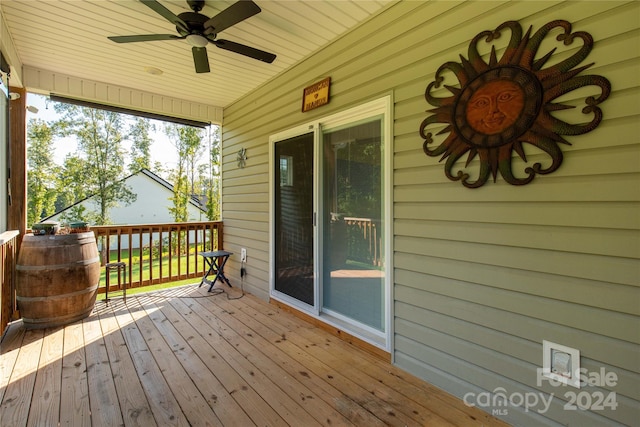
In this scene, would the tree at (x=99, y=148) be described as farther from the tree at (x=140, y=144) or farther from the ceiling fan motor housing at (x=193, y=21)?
the ceiling fan motor housing at (x=193, y=21)

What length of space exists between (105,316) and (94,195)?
628cm

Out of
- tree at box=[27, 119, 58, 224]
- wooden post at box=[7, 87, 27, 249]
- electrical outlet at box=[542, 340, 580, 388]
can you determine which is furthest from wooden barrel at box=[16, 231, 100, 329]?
tree at box=[27, 119, 58, 224]

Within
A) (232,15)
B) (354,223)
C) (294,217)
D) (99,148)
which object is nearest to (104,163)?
(99,148)

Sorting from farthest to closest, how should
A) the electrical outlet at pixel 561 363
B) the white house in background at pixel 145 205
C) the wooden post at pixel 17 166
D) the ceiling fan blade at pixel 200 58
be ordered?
the white house in background at pixel 145 205 < the wooden post at pixel 17 166 < the ceiling fan blade at pixel 200 58 < the electrical outlet at pixel 561 363

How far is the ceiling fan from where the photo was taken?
6.20 ft

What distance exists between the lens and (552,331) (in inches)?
58.2

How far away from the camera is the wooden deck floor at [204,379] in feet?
5.43

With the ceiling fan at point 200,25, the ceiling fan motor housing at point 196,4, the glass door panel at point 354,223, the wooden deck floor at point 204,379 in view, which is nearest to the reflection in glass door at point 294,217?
the glass door panel at point 354,223

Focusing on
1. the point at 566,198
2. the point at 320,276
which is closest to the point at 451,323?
A: the point at 566,198

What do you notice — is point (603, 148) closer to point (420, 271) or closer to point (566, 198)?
point (566, 198)

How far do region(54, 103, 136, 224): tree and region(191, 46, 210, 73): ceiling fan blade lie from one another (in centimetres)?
692

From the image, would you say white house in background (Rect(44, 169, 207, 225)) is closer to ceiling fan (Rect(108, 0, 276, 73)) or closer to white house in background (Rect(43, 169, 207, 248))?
white house in background (Rect(43, 169, 207, 248))

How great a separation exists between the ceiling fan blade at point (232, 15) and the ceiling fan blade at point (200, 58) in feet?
0.79

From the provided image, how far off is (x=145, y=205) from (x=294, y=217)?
890cm
